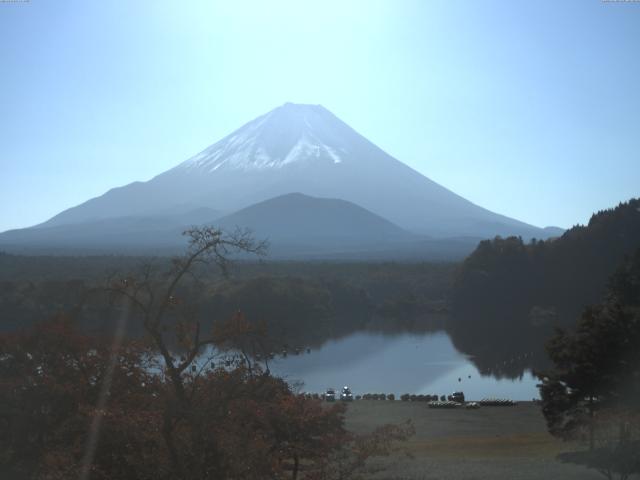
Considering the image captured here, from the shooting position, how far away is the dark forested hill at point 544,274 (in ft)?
134

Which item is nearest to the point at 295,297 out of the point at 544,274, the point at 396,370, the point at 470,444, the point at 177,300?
the point at 396,370

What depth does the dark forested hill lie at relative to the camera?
1613 inches

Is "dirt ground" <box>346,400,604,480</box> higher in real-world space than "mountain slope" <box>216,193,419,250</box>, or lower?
lower

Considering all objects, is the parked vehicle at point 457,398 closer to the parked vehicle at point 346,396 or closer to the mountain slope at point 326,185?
the parked vehicle at point 346,396

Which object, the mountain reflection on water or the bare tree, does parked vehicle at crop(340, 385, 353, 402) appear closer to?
the mountain reflection on water

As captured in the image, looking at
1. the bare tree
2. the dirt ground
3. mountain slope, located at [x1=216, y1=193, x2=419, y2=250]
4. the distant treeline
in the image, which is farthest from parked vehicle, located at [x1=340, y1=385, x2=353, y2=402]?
mountain slope, located at [x1=216, y1=193, x2=419, y2=250]

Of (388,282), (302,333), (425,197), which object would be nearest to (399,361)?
(302,333)

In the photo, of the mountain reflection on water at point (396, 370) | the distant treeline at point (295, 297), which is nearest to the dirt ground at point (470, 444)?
the mountain reflection on water at point (396, 370)

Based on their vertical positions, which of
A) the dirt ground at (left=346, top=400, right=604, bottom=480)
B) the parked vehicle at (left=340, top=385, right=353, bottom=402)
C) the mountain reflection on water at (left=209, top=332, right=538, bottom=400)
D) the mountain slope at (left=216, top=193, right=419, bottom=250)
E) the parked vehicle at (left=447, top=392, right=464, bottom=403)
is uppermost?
the mountain slope at (left=216, top=193, right=419, bottom=250)

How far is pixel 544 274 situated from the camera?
4609 centimetres

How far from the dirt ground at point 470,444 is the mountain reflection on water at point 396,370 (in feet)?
9.73

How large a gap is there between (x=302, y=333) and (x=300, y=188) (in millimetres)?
97836

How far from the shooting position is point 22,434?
6.05 meters

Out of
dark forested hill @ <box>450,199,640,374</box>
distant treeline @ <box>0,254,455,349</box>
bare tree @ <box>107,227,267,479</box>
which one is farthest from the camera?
dark forested hill @ <box>450,199,640,374</box>
